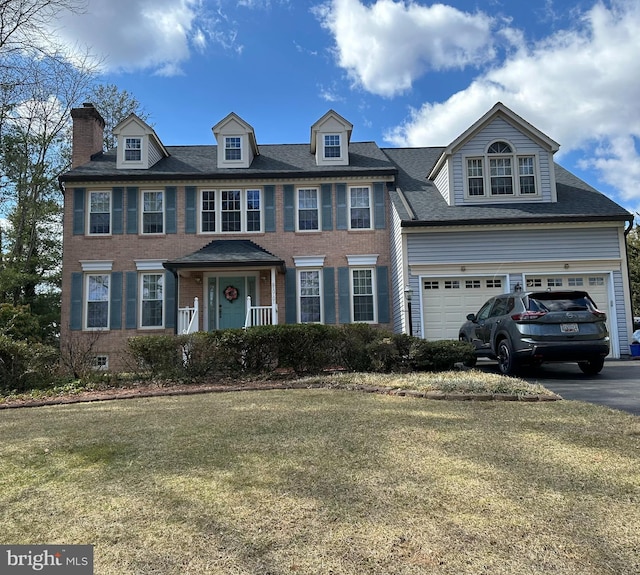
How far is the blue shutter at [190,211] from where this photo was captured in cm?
1499

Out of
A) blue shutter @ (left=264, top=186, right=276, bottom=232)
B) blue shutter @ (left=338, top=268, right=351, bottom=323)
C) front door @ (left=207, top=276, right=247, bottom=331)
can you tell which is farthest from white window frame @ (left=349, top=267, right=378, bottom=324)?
front door @ (left=207, top=276, right=247, bottom=331)

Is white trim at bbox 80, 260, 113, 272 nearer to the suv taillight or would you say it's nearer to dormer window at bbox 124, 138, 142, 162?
dormer window at bbox 124, 138, 142, 162

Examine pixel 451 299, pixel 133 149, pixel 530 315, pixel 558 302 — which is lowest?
pixel 530 315

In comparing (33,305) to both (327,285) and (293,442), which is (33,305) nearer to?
(327,285)

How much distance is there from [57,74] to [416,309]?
1055 cm

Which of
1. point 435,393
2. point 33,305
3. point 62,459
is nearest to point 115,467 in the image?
point 62,459

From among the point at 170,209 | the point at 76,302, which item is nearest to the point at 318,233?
the point at 170,209

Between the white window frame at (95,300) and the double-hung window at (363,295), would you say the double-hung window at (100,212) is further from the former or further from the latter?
the double-hung window at (363,295)

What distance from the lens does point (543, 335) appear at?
800cm

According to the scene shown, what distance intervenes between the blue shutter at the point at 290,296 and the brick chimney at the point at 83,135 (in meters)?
8.10

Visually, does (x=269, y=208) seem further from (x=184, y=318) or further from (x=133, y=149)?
(x=133, y=149)

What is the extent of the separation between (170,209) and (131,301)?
3195 millimetres

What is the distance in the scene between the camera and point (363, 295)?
585 inches

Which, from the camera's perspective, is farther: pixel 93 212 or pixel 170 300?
pixel 93 212
